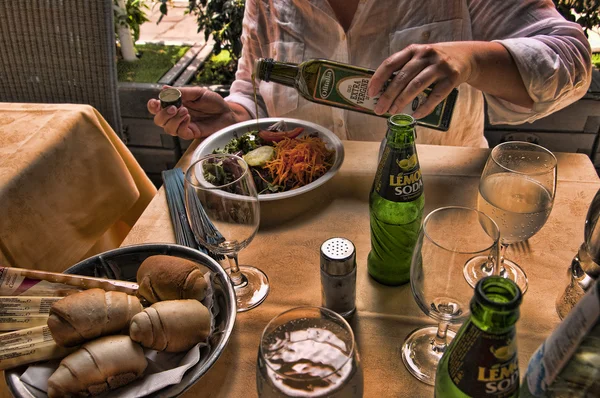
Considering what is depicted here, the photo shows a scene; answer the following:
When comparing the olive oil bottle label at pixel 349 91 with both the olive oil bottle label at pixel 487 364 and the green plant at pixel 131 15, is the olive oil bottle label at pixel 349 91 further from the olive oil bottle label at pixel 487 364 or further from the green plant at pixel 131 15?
the green plant at pixel 131 15

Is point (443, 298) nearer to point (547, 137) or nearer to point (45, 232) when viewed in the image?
point (45, 232)

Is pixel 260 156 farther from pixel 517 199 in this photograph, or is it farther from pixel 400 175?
pixel 517 199

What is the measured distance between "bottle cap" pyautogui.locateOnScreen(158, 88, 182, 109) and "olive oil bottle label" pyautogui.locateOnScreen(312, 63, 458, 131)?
1.14ft

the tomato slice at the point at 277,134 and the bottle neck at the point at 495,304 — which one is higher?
the bottle neck at the point at 495,304

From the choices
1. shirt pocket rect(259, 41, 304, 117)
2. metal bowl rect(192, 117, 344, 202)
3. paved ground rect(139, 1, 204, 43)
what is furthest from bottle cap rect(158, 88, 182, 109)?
paved ground rect(139, 1, 204, 43)

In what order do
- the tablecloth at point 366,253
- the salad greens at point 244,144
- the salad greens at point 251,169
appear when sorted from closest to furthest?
the tablecloth at point 366,253 < the salad greens at point 251,169 < the salad greens at point 244,144

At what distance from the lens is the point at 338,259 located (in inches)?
26.5

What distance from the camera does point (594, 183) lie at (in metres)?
0.97

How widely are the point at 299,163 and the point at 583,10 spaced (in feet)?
5.87

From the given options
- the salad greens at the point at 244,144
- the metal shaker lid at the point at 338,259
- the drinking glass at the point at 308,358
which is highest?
the drinking glass at the point at 308,358

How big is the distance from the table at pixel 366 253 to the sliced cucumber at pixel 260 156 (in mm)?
117

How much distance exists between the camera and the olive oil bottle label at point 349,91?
0.96 meters

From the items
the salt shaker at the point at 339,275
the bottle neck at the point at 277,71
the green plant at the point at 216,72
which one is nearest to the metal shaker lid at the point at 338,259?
the salt shaker at the point at 339,275

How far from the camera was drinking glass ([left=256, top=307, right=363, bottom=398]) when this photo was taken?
43 centimetres
